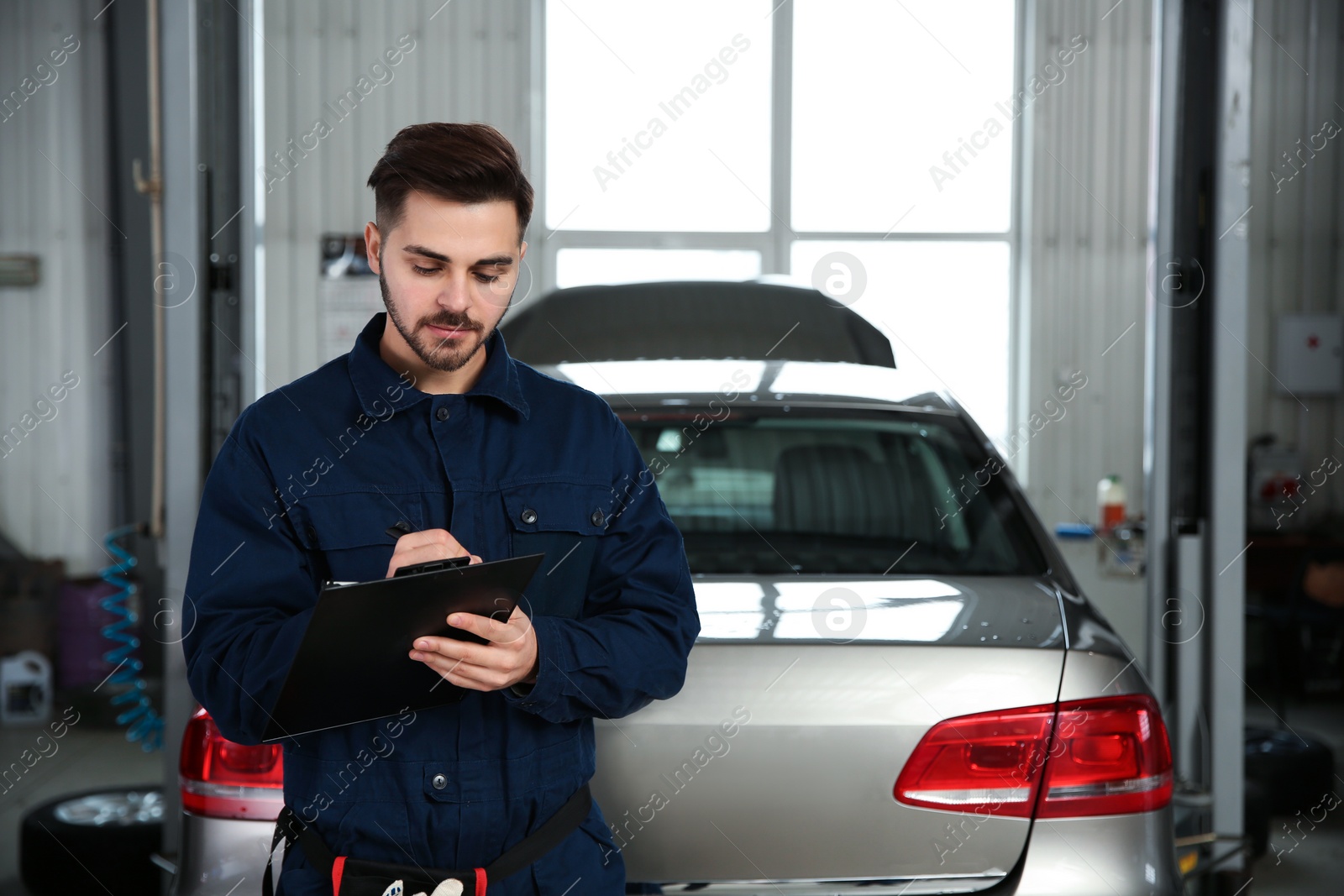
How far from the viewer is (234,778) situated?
1.50 meters

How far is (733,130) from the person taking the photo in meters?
7.19

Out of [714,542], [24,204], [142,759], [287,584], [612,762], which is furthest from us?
[24,204]

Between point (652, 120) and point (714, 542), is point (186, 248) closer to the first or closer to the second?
point (714, 542)

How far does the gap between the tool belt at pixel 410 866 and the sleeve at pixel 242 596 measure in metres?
0.15

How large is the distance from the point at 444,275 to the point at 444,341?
3.0 inches

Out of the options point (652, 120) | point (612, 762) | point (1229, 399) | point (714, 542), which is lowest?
point (612, 762)

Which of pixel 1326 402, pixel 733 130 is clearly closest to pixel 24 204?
pixel 733 130

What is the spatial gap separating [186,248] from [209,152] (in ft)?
0.78

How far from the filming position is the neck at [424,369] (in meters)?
1.26

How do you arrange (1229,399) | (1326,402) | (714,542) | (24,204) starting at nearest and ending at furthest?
(714,542), (1229,399), (24,204), (1326,402)

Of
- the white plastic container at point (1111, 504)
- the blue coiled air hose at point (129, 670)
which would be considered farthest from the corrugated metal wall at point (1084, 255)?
the blue coiled air hose at point (129, 670)

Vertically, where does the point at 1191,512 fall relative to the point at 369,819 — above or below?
above

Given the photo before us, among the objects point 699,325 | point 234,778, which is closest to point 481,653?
point 234,778

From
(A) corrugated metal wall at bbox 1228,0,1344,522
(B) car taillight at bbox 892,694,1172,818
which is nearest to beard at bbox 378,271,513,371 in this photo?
(B) car taillight at bbox 892,694,1172,818
